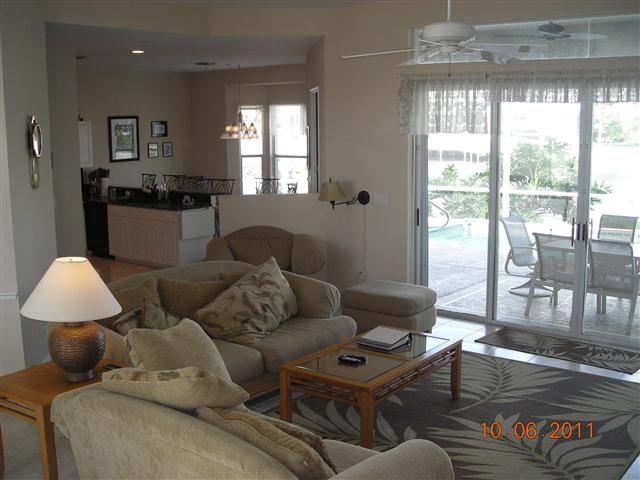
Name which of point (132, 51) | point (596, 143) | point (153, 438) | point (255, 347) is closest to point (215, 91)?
point (132, 51)

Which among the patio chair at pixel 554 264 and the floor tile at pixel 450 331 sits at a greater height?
the patio chair at pixel 554 264

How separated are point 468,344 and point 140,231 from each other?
17.1ft

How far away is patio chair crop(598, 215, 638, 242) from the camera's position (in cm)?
600

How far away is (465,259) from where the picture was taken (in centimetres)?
696

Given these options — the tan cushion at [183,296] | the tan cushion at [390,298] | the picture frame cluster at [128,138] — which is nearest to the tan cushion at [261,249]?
the tan cushion at [390,298]

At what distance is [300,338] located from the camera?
483cm

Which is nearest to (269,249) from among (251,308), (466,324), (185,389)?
(466,324)

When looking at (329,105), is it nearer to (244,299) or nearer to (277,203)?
(277,203)

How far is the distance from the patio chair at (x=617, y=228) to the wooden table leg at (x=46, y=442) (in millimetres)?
4655

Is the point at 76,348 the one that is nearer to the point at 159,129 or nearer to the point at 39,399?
the point at 39,399

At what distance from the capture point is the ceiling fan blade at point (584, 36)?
19.6 ft

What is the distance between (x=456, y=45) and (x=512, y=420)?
2.36 metres

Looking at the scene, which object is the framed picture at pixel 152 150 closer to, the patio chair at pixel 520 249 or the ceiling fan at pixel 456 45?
the patio chair at pixel 520 249

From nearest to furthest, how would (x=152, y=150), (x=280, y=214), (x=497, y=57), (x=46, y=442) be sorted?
(x=46, y=442) → (x=497, y=57) → (x=280, y=214) → (x=152, y=150)
